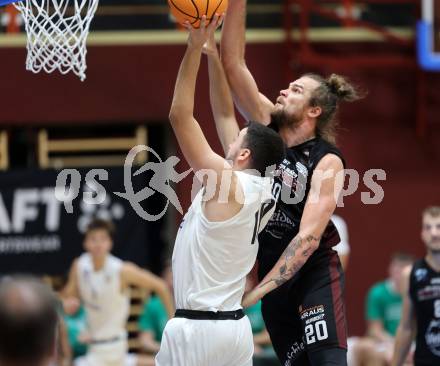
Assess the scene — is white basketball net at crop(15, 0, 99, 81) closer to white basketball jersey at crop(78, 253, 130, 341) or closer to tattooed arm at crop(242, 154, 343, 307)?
tattooed arm at crop(242, 154, 343, 307)

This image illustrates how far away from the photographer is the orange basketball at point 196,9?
4980 mm

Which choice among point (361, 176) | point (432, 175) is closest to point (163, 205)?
point (361, 176)

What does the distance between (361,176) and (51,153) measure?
367 cm

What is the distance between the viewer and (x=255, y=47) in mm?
11617

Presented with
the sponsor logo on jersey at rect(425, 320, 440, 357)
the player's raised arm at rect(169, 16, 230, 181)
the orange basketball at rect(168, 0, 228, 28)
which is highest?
the orange basketball at rect(168, 0, 228, 28)

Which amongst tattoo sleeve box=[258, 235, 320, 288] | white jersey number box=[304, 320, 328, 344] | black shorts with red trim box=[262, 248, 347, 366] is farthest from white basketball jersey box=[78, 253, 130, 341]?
tattoo sleeve box=[258, 235, 320, 288]

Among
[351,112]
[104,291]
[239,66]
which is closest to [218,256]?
[239,66]

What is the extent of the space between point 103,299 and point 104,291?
8 cm

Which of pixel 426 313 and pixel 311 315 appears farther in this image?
pixel 426 313

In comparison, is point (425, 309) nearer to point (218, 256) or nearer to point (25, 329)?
point (218, 256)

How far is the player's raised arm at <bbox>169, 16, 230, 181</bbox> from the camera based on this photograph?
476 centimetres

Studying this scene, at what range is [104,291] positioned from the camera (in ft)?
32.1

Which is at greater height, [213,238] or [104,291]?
[213,238]

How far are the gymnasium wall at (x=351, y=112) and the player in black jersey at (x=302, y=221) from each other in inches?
213
